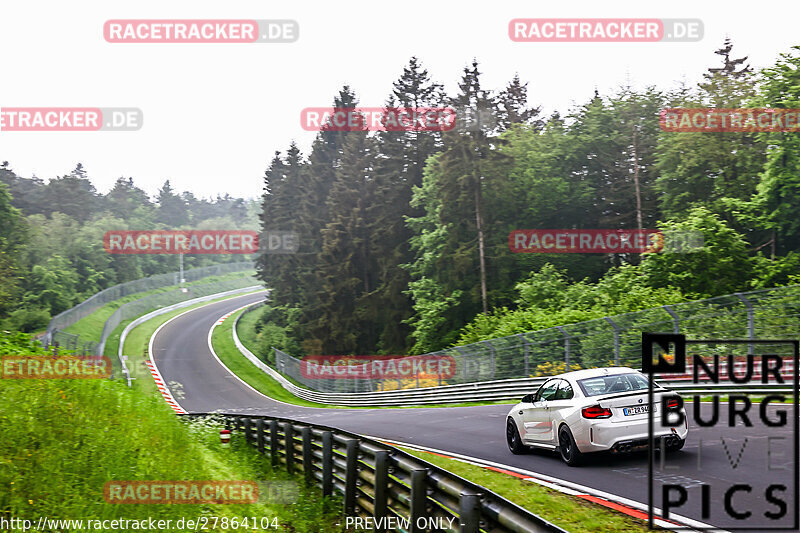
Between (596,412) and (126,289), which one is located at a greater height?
(596,412)

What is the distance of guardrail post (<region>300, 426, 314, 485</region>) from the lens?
12.4 meters

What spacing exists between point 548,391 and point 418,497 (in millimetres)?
5256

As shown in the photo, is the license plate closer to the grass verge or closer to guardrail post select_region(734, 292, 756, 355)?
guardrail post select_region(734, 292, 756, 355)

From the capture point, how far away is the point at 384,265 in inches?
2282

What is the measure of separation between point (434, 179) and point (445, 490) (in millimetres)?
46482

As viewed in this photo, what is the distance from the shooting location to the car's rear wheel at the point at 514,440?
13.2 m

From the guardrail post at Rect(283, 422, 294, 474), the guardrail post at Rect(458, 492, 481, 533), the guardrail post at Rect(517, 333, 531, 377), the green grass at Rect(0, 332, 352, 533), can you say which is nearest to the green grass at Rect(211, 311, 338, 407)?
the guardrail post at Rect(517, 333, 531, 377)

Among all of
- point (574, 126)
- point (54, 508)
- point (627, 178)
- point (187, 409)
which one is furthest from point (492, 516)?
point (574, 126)

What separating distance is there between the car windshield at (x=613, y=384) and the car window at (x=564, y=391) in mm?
235

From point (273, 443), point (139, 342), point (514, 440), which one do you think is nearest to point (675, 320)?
point (514, 440)

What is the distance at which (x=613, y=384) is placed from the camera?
11.1 m

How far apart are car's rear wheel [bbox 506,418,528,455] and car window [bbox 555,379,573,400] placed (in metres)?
1.64

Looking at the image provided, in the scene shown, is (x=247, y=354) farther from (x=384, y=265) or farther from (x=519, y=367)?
(x=519, y=367)

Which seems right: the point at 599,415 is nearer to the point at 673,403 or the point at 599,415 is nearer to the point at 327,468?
the point at 673,403
